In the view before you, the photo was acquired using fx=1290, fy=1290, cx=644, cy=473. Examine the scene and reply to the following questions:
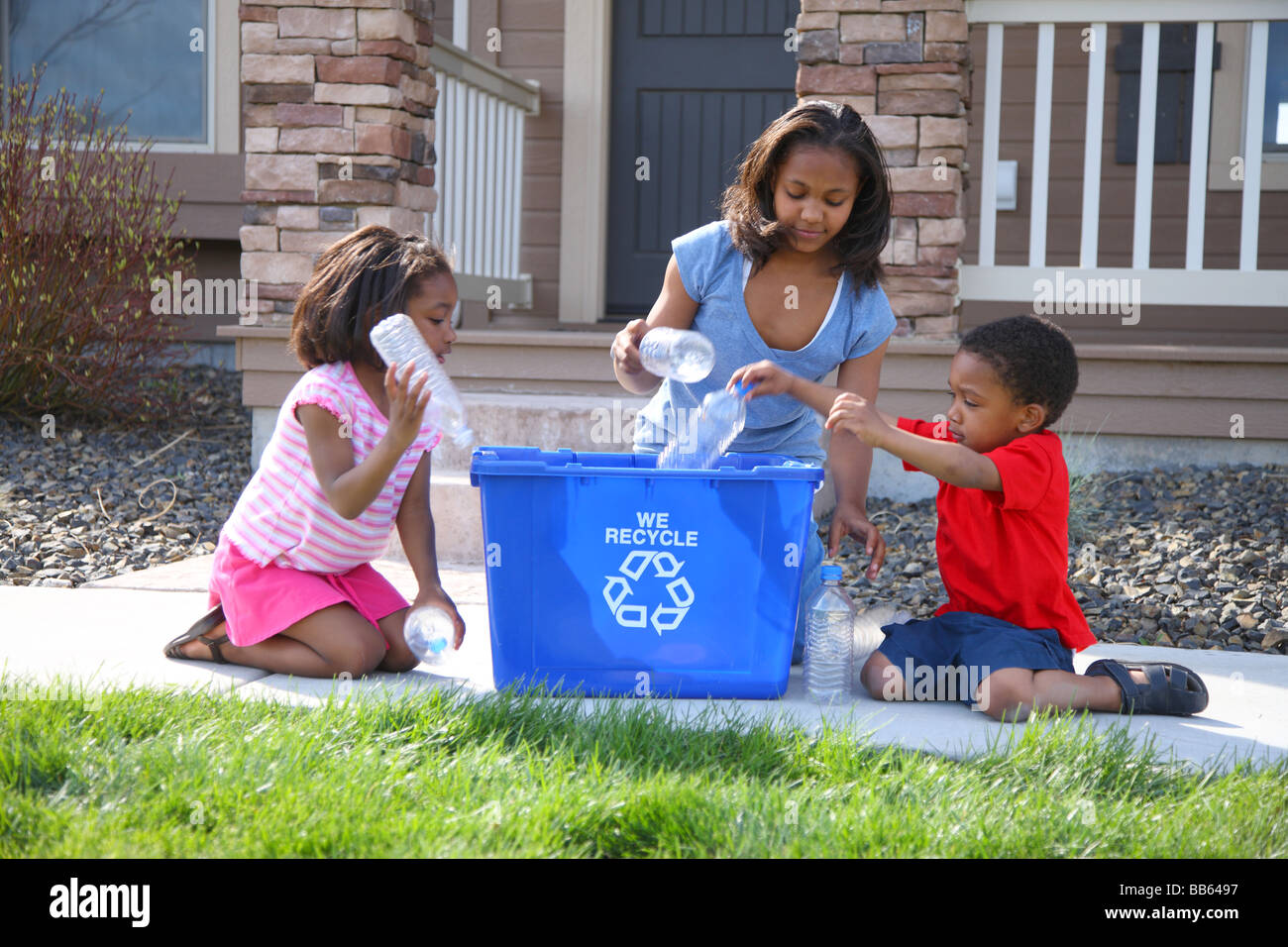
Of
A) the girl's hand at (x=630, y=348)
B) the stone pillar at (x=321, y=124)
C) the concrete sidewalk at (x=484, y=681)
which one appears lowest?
the concrete sidewalk at (x=484, y=681)

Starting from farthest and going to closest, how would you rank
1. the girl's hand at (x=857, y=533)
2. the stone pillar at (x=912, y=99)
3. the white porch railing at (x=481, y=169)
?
the white porch railing at (x=481, y=169)
the stone pillar at (x=912, y=99)
the girl's hand at (x=857, y=533)

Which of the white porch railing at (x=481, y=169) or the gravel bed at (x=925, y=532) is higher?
the white porch railing at (x=481, y=169)

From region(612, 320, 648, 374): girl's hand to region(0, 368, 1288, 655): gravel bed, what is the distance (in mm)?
1316

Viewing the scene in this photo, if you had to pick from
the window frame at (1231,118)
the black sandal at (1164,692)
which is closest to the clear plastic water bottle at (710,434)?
the black sandal at (1164,692)

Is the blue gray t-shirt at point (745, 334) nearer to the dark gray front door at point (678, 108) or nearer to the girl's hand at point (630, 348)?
the girl's hand at point (630, 348)

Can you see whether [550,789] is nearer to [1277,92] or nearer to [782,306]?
[782,306]

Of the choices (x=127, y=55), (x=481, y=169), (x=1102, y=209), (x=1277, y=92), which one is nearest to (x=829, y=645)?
(x=481, y=169)

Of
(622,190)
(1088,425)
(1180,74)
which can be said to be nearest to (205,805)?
(1088,425)

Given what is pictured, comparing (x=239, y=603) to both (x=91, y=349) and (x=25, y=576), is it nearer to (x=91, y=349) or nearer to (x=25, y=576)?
(x=25, y=576)

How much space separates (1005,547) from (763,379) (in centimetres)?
65

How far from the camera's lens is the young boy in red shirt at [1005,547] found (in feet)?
8.75

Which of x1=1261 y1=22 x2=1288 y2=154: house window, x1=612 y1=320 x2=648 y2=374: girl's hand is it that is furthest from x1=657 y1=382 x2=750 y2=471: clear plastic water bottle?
x1=1261 y1=22 x2=1288 y2=154: house window

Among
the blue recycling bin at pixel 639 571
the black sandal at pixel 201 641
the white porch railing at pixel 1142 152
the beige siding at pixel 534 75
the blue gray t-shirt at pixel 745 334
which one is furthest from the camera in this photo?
the beige siding at pixel 534 75

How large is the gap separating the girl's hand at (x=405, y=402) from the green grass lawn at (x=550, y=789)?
532 mm
